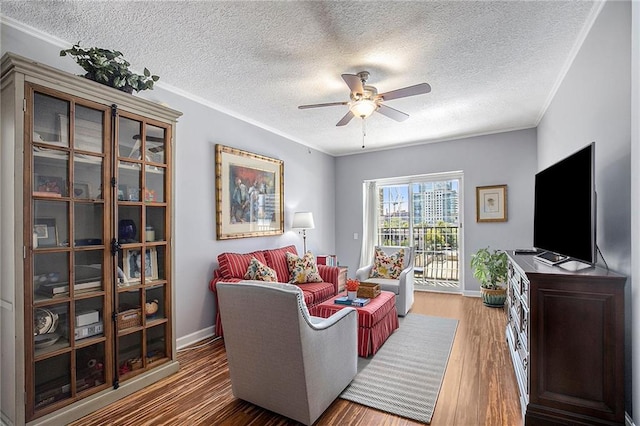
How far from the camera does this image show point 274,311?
186 centimetres

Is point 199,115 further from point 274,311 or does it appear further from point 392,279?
point 392,279

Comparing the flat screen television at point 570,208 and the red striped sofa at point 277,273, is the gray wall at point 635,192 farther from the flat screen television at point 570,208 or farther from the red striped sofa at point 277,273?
the red striped sofa at point 277,273

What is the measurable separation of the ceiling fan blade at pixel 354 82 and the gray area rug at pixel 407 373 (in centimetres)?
247

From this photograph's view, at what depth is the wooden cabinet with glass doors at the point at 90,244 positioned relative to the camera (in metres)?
1.92

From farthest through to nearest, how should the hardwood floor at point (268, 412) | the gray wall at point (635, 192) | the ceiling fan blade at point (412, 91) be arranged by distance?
the ceiling fan blade at point (412, 91) → the hardwood floor at point (268, 412) → the gray wall at point (635, 192)

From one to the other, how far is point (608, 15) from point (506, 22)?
0.56 meters

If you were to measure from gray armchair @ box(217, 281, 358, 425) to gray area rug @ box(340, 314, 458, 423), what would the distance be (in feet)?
1.09

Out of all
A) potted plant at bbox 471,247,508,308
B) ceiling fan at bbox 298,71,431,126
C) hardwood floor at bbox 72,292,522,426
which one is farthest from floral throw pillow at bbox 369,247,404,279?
ceiling fan at bbox 298,71,431,126

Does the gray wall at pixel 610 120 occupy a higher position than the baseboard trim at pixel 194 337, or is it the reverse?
the gray wall at pixel 610 120

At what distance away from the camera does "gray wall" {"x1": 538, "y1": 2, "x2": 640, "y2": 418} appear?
1.75m

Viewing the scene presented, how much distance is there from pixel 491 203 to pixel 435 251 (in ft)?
4.22

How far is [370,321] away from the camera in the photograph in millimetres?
2932

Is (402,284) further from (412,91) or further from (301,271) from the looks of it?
(412,91)

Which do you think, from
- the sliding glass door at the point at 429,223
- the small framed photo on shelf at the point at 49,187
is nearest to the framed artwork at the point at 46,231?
the small framed photo on shelf at the point at 49,187
